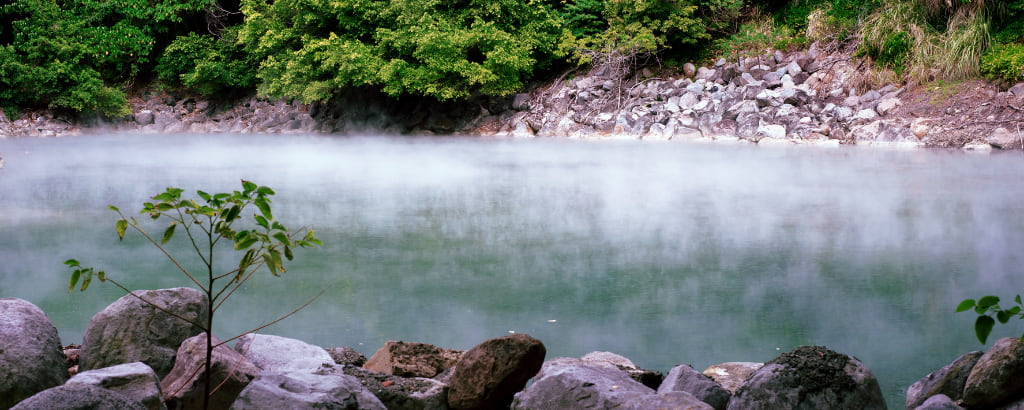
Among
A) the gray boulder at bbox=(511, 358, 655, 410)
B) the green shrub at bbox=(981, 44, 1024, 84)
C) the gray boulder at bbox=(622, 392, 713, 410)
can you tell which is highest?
the green shrub at bbox=(981, 44, 1024, 84)

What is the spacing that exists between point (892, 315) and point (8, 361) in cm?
283

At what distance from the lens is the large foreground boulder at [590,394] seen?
1685 mm

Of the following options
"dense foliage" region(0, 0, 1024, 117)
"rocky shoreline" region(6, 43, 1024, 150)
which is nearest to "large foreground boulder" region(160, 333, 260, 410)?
"rocky shoreline" region(6, 43, 1024, 150)

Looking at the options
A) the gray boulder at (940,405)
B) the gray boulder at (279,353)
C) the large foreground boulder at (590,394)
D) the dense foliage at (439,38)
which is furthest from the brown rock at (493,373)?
the dense foliage at (439,38)

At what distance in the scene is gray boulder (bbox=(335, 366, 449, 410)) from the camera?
1905 millimetres

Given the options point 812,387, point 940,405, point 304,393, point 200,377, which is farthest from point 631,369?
point 200,377

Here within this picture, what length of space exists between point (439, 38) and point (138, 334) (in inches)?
447

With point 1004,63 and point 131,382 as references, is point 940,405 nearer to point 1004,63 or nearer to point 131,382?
point 131,382

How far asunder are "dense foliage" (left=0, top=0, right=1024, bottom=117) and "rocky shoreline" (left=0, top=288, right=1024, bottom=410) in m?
10.4

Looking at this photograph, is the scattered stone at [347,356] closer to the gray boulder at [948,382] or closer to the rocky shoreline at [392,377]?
the rocky shoreline at [392,377]

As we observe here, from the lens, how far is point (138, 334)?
2.14 meters

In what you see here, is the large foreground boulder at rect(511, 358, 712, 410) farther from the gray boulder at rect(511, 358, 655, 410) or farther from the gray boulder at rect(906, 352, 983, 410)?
the gray boulder at rect(906, 352, 983, 410)

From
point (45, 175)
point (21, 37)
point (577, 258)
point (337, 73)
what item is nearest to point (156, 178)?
point (45, 175)

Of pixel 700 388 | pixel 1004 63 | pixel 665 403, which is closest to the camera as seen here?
pixel 665 403
